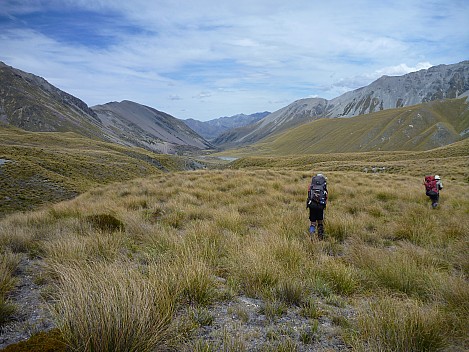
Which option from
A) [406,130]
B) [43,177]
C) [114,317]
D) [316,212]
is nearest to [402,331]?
[114,317]

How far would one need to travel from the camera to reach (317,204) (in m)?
7.90

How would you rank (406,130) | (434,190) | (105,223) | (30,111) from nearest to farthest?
(105,223) → (434,190) → (30,111) → (406,130)

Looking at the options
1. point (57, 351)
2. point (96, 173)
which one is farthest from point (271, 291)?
point (96, 173)

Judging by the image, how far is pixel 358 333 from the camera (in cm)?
323

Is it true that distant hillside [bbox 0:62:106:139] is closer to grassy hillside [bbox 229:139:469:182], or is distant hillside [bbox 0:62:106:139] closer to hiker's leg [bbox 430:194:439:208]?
grassy hillside [bbox 229:139:469:182]

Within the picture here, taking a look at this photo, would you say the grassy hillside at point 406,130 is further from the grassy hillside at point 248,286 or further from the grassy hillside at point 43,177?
the grassy hillside at point 248,286

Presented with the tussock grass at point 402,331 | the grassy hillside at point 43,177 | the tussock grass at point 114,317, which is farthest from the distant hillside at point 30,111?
the tussock grass at point 402,331

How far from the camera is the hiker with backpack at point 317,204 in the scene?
7.77 meters

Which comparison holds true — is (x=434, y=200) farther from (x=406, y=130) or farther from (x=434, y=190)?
(x=406, y=130)

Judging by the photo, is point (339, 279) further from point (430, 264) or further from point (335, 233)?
point (335, 233)

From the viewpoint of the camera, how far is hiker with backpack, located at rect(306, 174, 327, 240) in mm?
7770

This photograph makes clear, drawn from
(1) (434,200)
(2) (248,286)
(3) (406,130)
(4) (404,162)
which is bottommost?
(2) (248,286)

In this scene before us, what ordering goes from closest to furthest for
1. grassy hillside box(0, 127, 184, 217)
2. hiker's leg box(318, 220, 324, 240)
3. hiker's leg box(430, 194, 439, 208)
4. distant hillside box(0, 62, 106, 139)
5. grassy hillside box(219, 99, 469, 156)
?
hiker's leg box(318, 220, 324, 240), hiker's leg box(430, 194, 439, 208), grassy hillside box(0, 127, 184, 217), distant hillside box(0, 62, 106, 139), grassy hillside box(219, 99, 469, 156)

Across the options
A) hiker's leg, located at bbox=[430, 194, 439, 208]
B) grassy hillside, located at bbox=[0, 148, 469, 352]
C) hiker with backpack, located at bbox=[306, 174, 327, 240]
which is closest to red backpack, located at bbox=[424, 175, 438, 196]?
hiker's leg, located at bbox=[430, 194, 439, 208]
